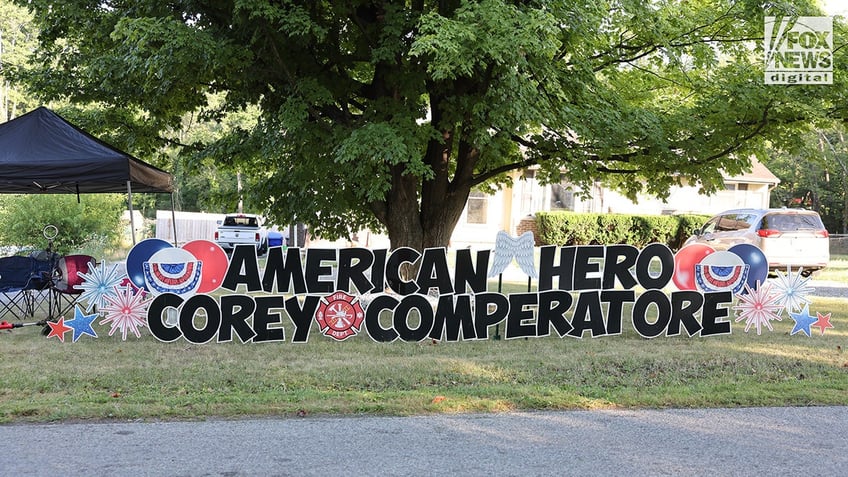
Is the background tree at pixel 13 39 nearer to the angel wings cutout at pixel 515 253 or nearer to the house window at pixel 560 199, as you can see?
the house window at pixel 560 199

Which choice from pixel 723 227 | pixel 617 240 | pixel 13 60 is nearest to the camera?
pixel 723 227

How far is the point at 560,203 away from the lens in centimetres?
3092

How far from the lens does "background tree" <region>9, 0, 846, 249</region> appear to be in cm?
904

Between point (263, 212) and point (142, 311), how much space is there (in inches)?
167

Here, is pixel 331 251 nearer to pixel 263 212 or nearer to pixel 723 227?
pixel 263 212

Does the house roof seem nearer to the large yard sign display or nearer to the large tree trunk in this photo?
the large tree trunk

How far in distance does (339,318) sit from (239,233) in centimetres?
1884

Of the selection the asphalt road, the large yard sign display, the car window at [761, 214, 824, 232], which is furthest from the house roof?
the asphalt road

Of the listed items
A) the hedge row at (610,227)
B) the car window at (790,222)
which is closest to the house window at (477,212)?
the hedge row at (610,227)

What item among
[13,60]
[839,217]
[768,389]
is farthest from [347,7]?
[839,217]

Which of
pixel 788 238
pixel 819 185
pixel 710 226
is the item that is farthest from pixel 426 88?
pixel 819 185

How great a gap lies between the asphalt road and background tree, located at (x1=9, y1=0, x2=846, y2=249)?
4.18m

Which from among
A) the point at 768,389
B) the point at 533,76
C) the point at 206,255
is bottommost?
the point at 768,389

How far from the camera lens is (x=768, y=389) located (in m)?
6.79
